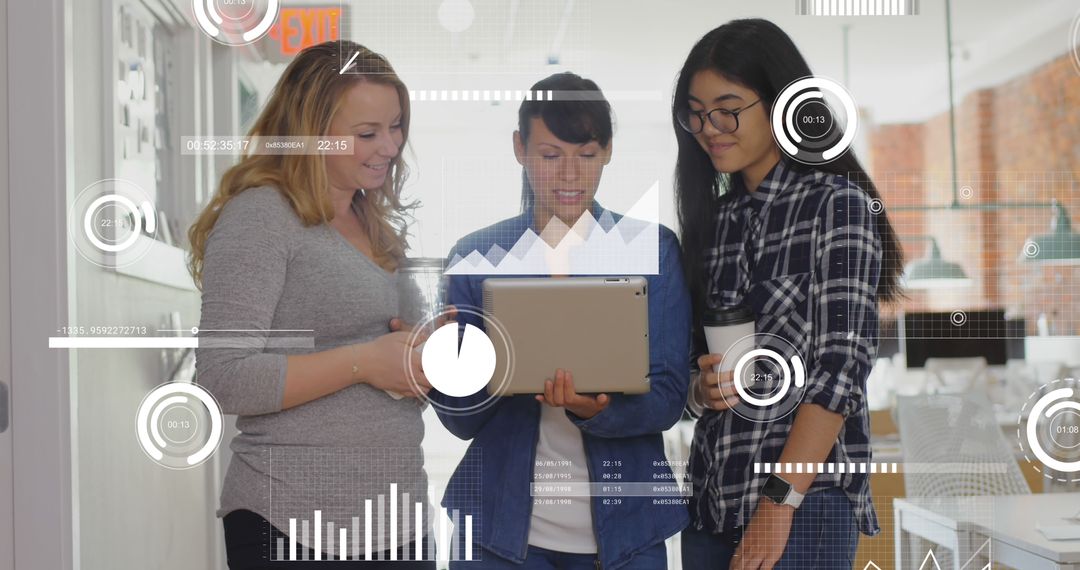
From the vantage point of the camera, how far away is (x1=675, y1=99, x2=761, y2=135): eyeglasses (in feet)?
4.19

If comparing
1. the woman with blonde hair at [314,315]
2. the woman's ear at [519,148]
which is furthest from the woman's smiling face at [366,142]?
the woman's ear at [519,148]

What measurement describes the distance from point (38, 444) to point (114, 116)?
0.48m

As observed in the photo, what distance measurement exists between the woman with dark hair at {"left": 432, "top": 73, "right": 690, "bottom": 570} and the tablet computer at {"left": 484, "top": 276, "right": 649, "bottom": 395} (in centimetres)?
2

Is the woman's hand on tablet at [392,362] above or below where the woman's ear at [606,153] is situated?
below

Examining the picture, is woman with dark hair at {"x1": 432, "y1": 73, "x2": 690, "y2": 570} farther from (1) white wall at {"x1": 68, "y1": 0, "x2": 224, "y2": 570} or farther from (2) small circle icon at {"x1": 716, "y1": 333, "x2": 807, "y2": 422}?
(1) white wall at {"x1": 68, "y1": 0, "x2": 224, "y2": 570}

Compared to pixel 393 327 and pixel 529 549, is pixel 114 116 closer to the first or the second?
pixel 393 327

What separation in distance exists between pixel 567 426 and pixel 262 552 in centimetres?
47

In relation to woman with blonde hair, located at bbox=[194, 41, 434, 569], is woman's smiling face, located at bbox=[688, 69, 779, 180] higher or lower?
higher

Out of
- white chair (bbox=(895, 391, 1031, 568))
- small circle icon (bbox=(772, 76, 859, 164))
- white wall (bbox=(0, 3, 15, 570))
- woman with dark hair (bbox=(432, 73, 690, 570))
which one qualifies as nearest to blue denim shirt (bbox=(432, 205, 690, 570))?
woman with dark hair (bbox=(432, 73, 690, 570))

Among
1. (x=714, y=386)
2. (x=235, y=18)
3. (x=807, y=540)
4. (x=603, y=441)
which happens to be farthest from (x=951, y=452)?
(x=235, y=18)

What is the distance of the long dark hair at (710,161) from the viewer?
1.28 m

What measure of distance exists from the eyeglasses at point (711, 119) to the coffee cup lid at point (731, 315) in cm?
24

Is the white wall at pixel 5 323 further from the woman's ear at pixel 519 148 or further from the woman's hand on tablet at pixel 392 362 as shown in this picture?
the woman's ear at pixel 519 148

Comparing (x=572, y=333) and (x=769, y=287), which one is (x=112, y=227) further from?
(x=769, y=287)
